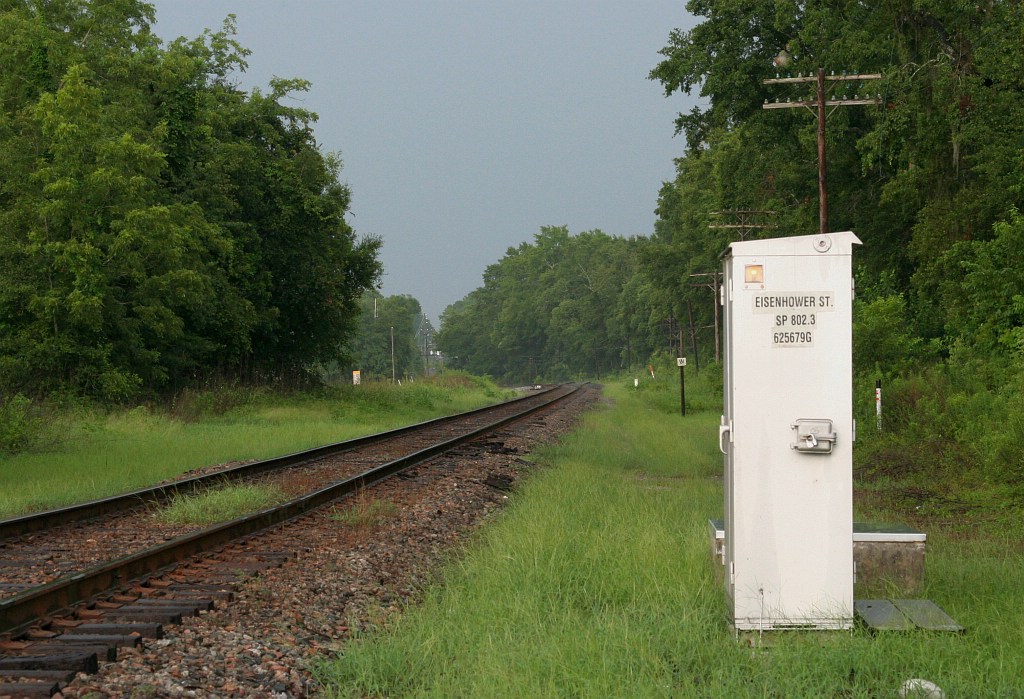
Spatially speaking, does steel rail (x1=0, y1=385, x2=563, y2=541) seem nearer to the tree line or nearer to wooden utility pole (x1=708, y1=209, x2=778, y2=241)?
the tree line

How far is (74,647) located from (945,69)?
79.7ft

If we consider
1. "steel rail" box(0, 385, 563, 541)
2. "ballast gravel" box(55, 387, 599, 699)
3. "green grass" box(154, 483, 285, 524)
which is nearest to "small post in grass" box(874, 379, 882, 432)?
"ballast gravel" box(55, 387, 599, 699)

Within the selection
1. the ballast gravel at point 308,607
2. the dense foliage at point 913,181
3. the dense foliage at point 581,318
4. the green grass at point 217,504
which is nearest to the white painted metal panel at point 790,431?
the ballast gravel at point 308,607

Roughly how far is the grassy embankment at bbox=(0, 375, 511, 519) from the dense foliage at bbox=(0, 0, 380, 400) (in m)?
2.43

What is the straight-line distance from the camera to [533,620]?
6.83 metres

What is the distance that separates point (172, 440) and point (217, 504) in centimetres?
1159

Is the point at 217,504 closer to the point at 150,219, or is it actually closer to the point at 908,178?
the point at 150,219

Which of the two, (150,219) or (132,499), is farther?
(150,219)

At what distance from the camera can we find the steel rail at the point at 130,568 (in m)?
7.08

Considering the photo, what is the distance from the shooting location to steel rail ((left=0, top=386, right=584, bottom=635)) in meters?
7.08

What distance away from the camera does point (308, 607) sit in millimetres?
7695

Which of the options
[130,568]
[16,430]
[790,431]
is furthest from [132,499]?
[790,431]

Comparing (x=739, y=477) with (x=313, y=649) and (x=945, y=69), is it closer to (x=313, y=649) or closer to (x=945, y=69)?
(x=313, y=649)

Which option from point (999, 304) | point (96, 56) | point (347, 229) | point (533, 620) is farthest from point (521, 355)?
point (533, 620)
